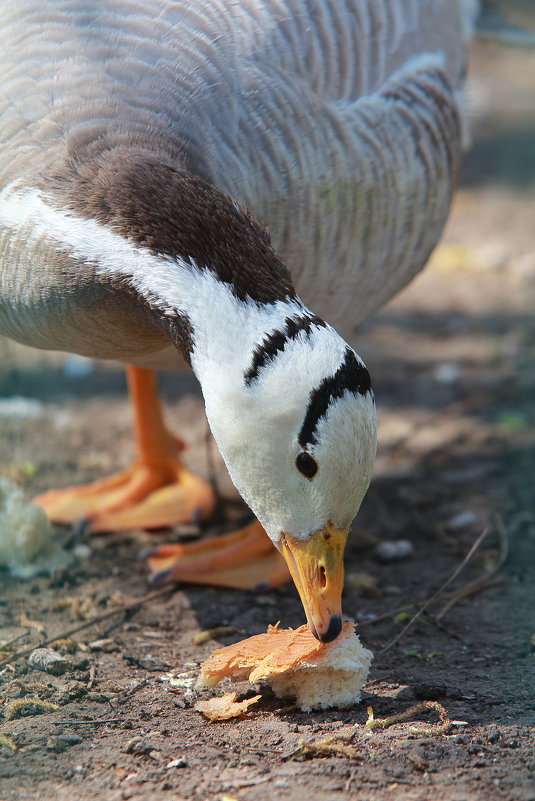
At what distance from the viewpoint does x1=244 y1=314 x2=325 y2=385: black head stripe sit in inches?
106

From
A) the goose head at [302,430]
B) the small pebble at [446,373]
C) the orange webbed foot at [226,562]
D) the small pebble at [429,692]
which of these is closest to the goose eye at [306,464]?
the goose head at [302,430]

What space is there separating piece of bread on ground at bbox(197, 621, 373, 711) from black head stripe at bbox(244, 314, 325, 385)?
37.9 inches

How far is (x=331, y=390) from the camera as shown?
2.68 m

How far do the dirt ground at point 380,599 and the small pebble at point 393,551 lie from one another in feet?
0.16

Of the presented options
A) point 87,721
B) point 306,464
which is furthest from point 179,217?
point 87,721

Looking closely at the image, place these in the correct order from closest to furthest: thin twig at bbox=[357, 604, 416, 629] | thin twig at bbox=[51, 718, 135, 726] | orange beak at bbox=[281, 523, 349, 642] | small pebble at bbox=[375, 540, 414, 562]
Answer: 1. orange beak at bbox=[281, 523, 349, 642]
2. thin twig at bbox=[51, 718, 135, 726]
3. thin twig at bbox=[357, 604, 416, 629]
4. small pebble at bbox=[375, 540, 414, 562]

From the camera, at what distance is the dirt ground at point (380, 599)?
2.75 meters

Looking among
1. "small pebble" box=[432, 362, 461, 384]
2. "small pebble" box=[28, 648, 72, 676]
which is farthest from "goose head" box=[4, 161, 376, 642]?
"small pebble" box=[432, 362, 461, 384]

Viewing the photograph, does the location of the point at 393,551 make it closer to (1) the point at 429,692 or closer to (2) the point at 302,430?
(1) the point at 429,692

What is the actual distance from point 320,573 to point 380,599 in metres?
1.22

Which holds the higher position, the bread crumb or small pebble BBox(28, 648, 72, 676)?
the bread crumb

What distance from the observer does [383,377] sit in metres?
6.14

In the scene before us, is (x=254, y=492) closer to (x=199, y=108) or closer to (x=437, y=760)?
(x=437, y=760)

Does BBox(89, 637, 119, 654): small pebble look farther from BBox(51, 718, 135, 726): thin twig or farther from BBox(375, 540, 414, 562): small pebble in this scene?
BBox(375, 540, 414, 562): small pebble
